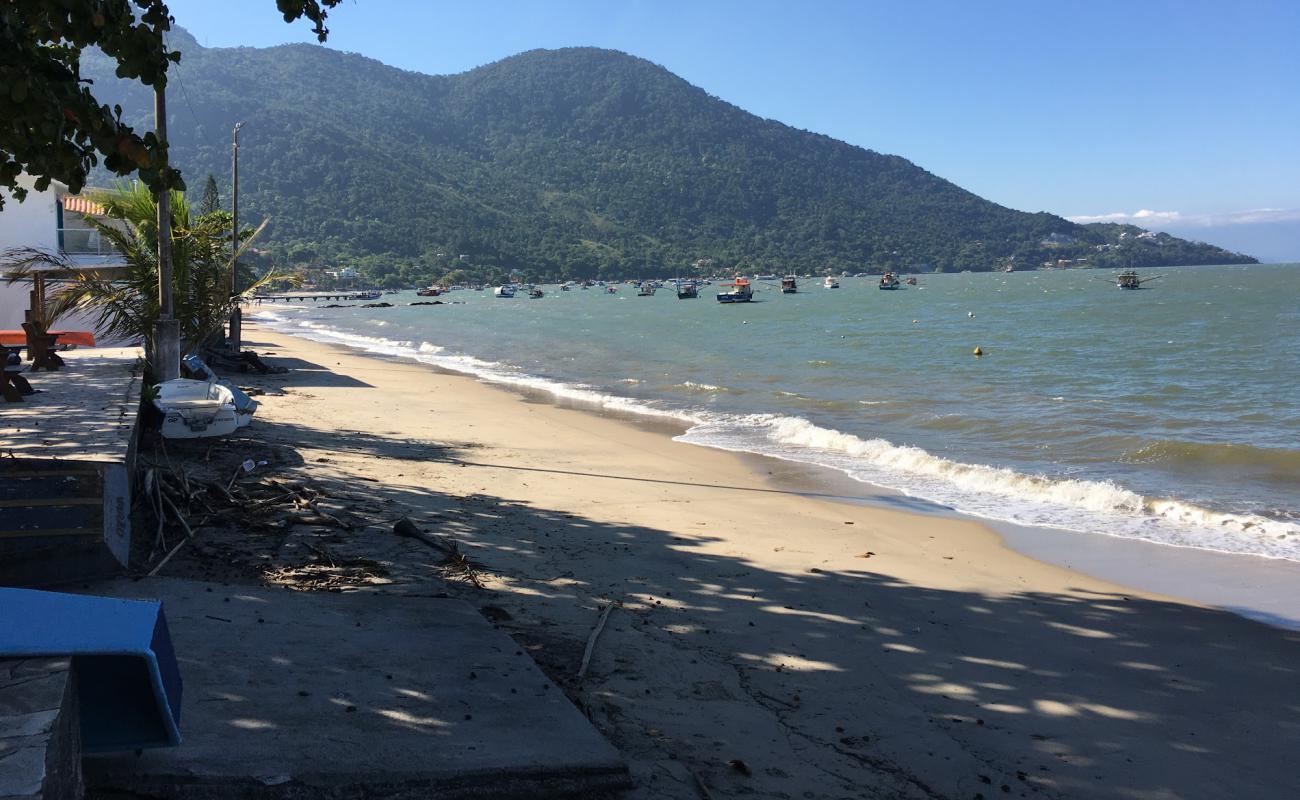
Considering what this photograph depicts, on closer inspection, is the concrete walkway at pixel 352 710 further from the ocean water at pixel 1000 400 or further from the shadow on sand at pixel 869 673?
the ocean water at pixel 1000 400

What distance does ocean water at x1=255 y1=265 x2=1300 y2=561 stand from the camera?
37.1 ft

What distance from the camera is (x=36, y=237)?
19.1 metres

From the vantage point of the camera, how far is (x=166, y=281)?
11.4 m

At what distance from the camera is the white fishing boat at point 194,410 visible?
9469 millimetres

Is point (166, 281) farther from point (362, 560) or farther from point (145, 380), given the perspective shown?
point (362, 560)

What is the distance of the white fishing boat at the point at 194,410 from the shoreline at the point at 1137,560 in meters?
6.33

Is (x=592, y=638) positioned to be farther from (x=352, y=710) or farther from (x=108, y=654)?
(x=108, y=654)

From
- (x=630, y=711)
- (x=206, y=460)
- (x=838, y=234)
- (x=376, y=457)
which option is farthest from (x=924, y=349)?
(x=838, y=234)

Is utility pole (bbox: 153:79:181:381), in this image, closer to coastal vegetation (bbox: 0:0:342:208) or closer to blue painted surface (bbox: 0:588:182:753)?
coastal vegetation (bbox: 0:0:342:208)

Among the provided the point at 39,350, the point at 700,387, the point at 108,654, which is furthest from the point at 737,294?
the point at 108,654

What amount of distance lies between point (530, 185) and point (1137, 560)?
177093 millimetres

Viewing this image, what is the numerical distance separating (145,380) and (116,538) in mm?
6935

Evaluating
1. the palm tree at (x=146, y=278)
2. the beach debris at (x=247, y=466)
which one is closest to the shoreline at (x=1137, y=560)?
the beach debris at (x=247, y=466)

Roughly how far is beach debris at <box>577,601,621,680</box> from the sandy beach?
0.14ft
